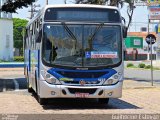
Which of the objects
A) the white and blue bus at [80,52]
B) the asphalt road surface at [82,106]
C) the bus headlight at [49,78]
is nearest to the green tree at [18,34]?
the asphalt road surface at [82,106]

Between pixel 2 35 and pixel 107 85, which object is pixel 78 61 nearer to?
pixel 107 85

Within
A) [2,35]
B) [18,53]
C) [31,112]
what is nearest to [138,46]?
[18,53]

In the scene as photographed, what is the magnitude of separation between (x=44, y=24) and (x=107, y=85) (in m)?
2.77

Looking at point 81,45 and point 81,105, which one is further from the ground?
point 81,45

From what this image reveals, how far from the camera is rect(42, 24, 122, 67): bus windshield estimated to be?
631 inches

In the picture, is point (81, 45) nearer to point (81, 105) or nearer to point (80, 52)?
point (80, 52)

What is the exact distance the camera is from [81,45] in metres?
16.2

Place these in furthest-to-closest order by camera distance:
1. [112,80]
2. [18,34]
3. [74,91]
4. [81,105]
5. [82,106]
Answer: [18,34] → [81,105] → [82,106] → [112,80] → [74,91]

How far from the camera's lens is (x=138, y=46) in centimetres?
10400

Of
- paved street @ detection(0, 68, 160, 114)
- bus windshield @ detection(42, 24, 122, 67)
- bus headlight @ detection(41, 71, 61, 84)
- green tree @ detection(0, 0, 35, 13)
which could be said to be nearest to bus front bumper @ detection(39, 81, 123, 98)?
bus headlight @ detection(41, 71, 61, 84)

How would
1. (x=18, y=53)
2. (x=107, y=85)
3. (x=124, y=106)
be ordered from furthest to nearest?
(x=18, y=53) → (x=124, y=106) → (x=107, y=85)

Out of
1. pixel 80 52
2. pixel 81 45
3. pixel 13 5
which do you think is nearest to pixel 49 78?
pixel 80 52

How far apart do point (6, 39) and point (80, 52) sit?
170 feet

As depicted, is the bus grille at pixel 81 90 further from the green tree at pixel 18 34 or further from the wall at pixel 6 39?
the green tree at pixel 18 34
